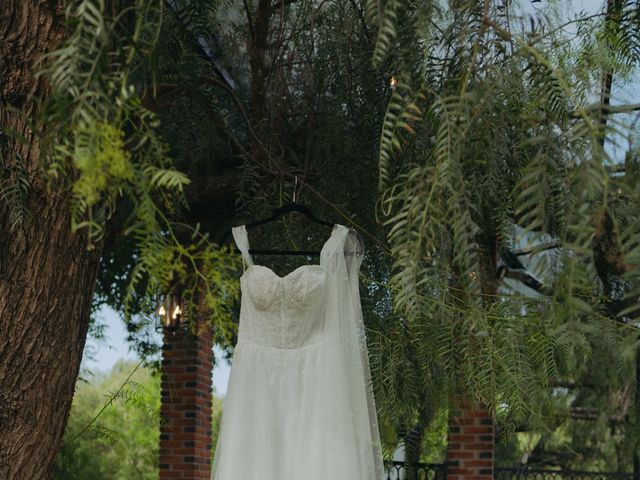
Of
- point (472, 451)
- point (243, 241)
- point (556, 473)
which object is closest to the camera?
point (243, 241)

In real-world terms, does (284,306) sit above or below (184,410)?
above

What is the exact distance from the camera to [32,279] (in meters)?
2.26

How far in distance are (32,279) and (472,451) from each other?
3893 millimetres

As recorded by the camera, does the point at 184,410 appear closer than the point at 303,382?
No

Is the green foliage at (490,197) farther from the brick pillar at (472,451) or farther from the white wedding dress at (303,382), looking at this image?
the brick pillar at (472,451)

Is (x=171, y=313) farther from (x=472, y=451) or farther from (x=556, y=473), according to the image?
(x=556, y=473)

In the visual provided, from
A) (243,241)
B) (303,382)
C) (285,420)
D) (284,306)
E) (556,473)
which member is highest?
(243,241)

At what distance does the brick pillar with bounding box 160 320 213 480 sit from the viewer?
558cm

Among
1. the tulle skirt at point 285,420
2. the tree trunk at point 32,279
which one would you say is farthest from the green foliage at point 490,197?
the tree trunk at point 32,279

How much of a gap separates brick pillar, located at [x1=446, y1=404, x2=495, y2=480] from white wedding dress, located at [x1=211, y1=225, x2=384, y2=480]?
123 inches

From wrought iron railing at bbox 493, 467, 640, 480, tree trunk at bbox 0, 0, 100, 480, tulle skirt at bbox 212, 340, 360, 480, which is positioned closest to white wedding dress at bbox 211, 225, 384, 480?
tulle skirt at bbox 212, 340, 360, 480

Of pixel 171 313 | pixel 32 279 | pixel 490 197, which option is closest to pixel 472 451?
pixel 171 313

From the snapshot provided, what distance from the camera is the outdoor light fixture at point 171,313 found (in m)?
5.00

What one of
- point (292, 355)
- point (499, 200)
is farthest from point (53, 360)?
point (499, 200)
